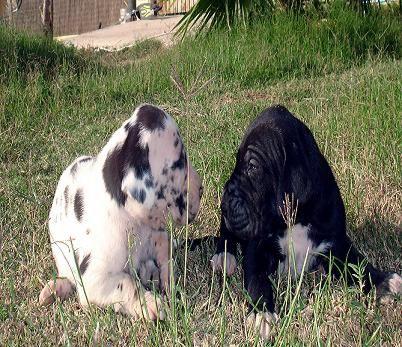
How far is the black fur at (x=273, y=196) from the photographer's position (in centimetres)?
208

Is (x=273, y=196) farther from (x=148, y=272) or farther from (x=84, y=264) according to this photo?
(x=84, y=264)

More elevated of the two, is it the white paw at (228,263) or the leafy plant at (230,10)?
the leafy plant at (230,10)

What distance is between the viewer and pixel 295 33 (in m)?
7.57

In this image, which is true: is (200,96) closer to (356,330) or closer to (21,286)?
(21,286)

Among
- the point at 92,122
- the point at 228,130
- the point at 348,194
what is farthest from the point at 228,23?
the point at 348,194

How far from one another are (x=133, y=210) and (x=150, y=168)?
5.7 inches

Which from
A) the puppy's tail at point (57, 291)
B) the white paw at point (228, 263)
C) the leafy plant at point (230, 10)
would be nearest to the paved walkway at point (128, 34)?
the leafy plant at point (230, 10)

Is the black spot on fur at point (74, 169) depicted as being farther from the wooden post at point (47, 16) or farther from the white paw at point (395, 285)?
the wooden post at point (47, 16)

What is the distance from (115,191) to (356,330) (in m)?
0.84

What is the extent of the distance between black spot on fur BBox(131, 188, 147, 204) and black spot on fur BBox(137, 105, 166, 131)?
19 centimetres

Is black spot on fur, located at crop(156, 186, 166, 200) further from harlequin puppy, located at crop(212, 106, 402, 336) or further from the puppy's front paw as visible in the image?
the puppy's front paw

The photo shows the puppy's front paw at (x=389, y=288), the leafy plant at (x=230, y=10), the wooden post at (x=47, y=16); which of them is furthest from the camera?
the wooden post at (x=47, y=16)

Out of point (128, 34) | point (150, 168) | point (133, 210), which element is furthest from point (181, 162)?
point (128, 34)

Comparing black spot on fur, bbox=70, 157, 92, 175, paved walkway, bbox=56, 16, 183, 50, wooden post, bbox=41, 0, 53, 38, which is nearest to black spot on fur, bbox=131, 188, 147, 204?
black spot on fur, bbox=70, 157, 92, 175
